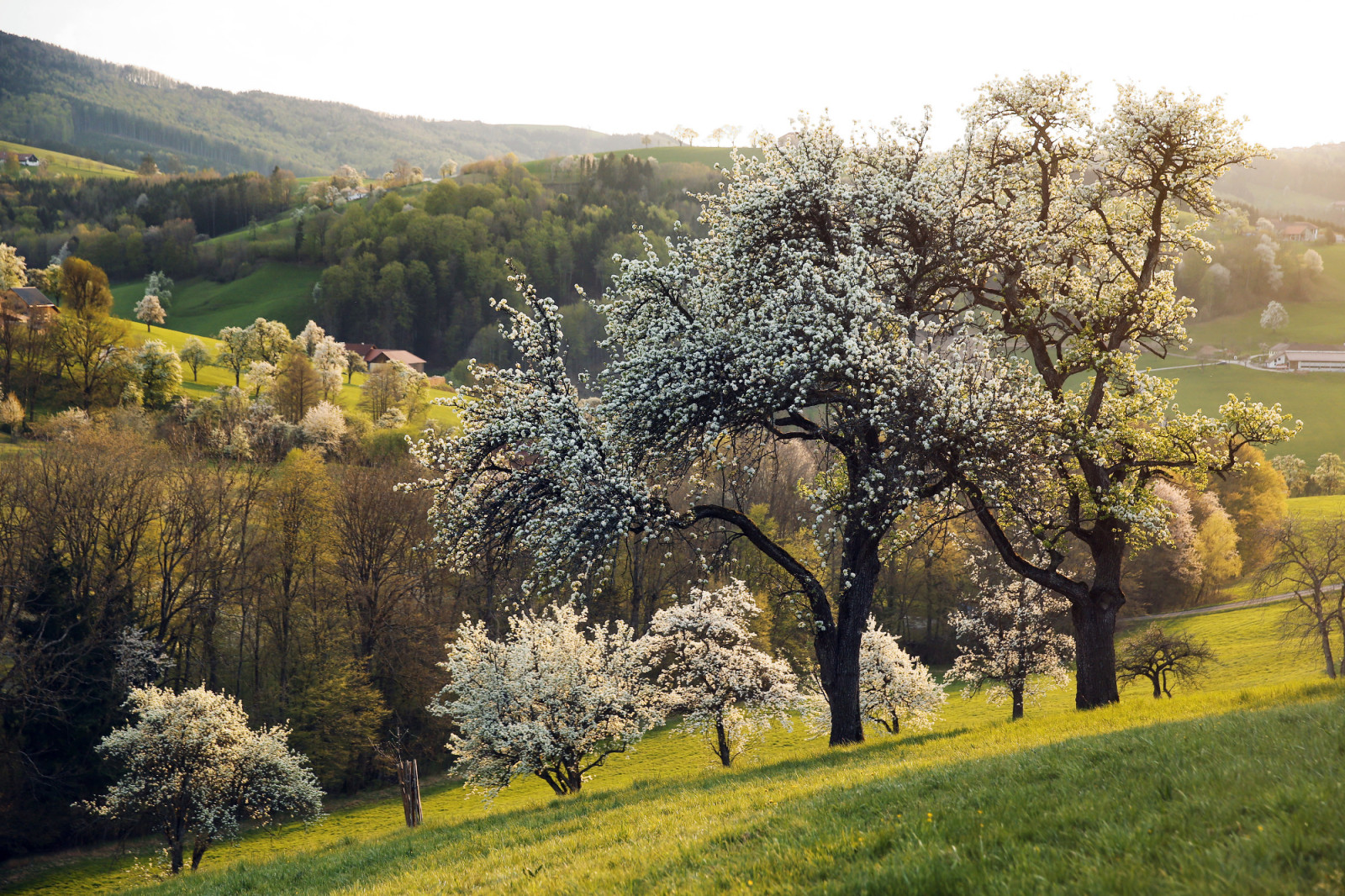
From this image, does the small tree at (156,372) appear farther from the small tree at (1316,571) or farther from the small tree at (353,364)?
the small tree at (1316,571)

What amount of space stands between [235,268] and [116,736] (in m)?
174

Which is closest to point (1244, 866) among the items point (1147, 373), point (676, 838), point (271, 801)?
point (676, 838)

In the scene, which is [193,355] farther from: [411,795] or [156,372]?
[411,795]

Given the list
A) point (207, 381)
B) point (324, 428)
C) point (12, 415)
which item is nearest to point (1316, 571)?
point (324, 428)

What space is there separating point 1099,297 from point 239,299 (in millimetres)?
187197

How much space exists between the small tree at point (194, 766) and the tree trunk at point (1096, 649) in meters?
33.7

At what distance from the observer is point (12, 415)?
70.2m

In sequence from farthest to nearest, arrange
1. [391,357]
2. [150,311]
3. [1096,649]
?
[391,357] < [150,311] < [1096,649]

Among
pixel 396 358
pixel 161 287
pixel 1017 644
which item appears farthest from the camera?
pixel 161 287

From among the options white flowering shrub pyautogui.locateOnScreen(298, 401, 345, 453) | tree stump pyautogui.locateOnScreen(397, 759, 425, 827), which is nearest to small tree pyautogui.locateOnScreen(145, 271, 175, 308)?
white flowering shrub pyautogui.locateOnScreen(298, 401, 345, 453)

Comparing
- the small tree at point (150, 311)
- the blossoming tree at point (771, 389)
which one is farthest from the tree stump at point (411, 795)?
the small tree at point (150, 311)

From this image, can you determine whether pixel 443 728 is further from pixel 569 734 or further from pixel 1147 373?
pixel 1147 373

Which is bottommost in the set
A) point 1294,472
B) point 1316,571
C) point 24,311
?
point 1294,472

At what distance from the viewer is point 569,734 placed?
1310 inches
